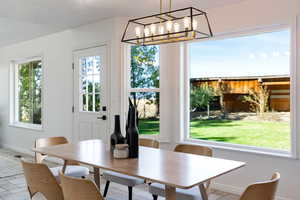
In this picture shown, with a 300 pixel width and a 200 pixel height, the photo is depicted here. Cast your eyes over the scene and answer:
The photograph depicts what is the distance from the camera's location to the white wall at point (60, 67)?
14.5 ft

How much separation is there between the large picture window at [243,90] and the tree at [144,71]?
1.78 ft

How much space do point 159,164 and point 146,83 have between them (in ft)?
7.72

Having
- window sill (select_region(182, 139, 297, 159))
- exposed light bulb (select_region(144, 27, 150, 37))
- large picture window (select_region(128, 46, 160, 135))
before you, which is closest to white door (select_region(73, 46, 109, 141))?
large picture window (select_region(128, 46, 160, 135))

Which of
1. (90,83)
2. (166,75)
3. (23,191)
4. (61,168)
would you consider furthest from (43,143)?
(166,75)

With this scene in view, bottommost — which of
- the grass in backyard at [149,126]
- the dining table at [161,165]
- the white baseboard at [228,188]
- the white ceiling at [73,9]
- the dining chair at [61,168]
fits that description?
the white baseboard at [228,188]

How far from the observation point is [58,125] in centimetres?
549

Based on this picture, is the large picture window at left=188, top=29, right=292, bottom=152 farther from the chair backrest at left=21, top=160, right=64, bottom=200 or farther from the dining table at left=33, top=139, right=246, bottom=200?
the chair backrest at left=21, top=160, right=64, bottom=200

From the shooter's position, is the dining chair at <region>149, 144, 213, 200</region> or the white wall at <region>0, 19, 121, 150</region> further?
the white wall at <region>0, 19, 121, 150</region>

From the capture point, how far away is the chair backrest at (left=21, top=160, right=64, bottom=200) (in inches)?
87.5

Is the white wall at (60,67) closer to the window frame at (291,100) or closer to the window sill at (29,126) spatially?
the window sill at (29,126)

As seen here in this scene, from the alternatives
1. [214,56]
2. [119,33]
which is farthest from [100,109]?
[214,56]

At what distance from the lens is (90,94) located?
191 inches

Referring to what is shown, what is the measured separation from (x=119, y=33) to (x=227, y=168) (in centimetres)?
291

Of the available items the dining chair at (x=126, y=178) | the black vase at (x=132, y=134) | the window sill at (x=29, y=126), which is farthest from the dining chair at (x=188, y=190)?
the window sill at (x=29, y=126)
